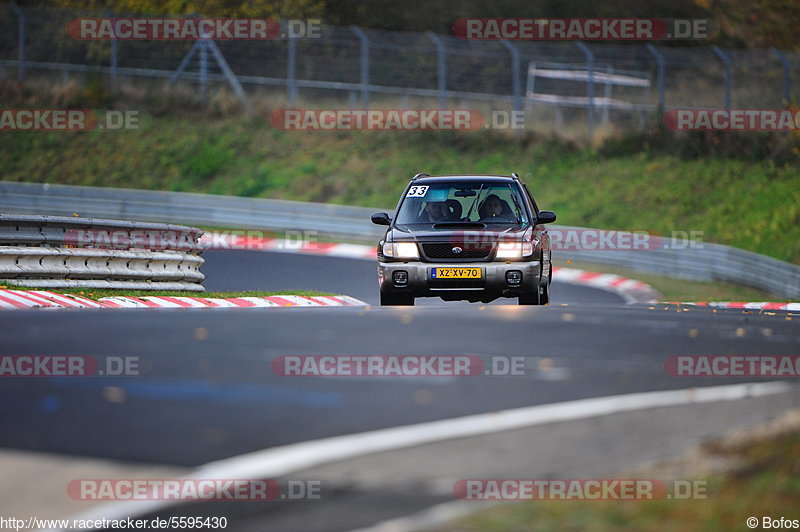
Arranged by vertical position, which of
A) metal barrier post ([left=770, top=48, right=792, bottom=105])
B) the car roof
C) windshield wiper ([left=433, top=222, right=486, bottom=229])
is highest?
metal barrier post ([left=770, top=48, right=792, bottom=105])

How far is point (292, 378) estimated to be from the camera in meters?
7.89

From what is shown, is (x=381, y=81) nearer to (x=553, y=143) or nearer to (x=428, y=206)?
(x=553, y=143)

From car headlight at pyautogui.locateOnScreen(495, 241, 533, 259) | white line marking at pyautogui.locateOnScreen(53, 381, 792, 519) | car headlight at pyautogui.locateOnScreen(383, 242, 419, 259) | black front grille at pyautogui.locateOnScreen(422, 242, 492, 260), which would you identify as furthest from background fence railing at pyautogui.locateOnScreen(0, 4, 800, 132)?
white line marking at pyautogui.locateOnScreen(53, 381, 792, 519)

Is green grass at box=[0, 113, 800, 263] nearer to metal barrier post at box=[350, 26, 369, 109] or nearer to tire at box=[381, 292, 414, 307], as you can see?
metal barrier post at box=[350, 26, 369, 109]

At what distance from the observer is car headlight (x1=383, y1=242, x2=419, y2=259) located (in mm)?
14859

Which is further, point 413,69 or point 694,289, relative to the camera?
point 413,69

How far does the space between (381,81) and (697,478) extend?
37.9 meters

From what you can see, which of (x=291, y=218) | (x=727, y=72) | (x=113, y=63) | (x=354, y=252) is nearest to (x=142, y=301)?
(x=354, y=252)

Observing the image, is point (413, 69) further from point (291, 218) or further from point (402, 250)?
point (402, 250)

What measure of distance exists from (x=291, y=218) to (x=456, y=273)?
18.9 m

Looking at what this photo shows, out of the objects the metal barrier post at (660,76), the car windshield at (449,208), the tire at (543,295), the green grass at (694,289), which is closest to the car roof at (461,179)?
the car windshield at (449,208)

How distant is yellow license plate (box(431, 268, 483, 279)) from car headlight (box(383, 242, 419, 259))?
0.99ft

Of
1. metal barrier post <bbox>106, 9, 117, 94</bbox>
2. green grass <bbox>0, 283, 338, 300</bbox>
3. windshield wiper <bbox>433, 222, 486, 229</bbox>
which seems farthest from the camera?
metal barrier post <bbox>106, 9, 117, 94</bbox>

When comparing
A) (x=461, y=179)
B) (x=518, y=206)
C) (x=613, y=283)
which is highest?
(x=461, y=179)
